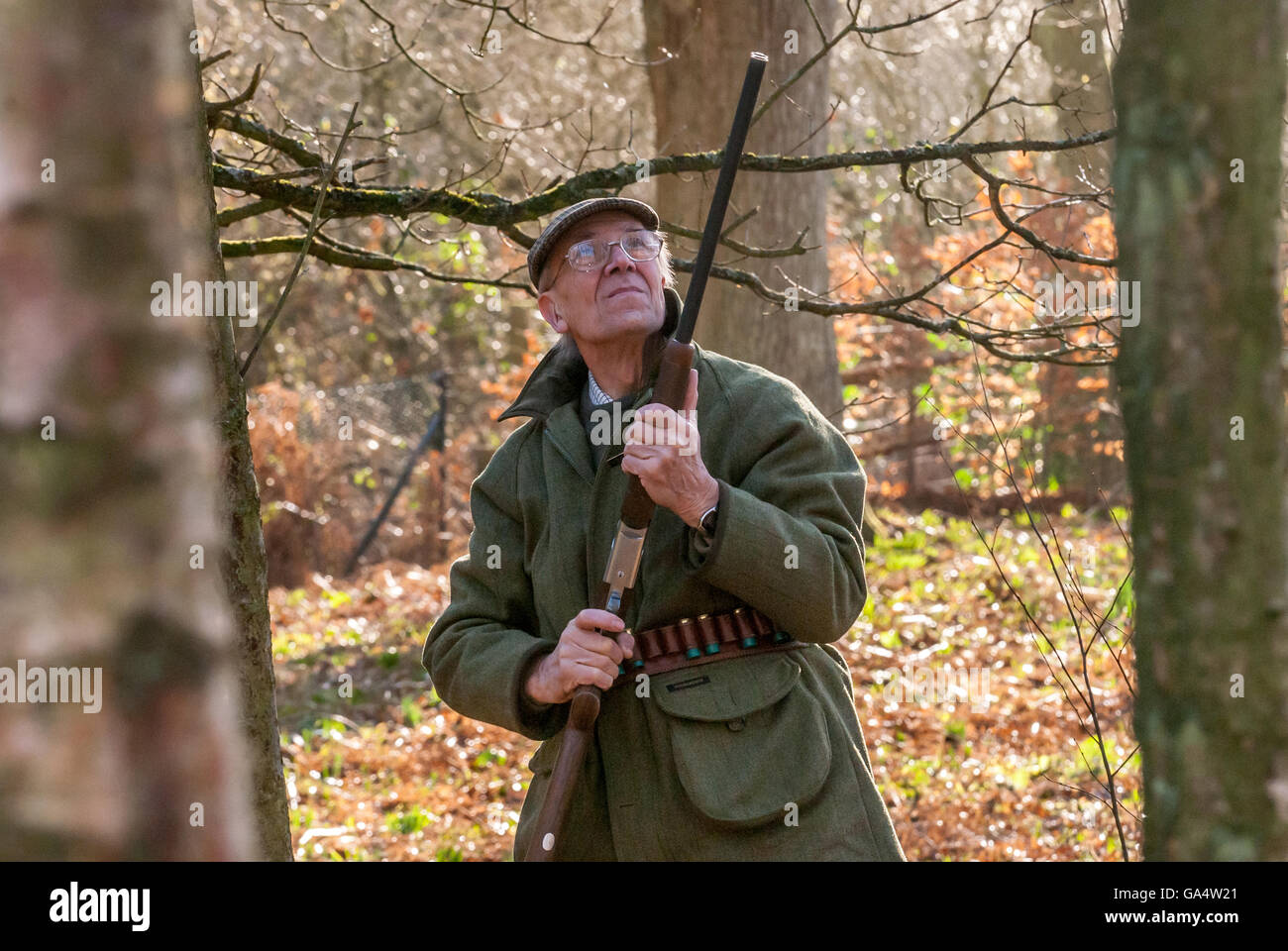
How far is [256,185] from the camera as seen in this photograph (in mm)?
3996

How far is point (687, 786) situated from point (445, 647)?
69 centimetres

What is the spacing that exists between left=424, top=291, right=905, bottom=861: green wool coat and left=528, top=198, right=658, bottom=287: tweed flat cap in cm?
20

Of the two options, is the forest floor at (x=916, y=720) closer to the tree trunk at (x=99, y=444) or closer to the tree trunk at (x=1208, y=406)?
the tree trunk at (x=1208, y=406)

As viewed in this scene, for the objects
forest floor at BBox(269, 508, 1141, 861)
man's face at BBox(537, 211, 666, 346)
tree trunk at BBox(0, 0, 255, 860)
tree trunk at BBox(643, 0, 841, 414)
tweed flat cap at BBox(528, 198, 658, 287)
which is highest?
tree trunk at BBox(643, 0, 841, 414)

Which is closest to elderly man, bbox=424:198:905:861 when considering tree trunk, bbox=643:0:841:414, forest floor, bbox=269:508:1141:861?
forest floor, bbox=269:508:1141:861

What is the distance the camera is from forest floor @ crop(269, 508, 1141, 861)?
5832 millimetres

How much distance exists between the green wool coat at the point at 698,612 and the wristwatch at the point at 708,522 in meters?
0.03

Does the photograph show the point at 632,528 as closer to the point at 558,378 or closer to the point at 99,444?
the point at 558,378

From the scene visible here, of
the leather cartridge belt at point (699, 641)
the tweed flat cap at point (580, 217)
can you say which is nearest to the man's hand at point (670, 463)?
the leather cartridge belt at point (699, 641)

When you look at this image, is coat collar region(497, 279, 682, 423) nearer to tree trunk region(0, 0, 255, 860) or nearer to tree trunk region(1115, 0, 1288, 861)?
tree trunk region(1115, 0, 1288, 861)

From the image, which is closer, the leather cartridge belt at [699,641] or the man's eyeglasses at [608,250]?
the leather cartridge belt at [699,641]

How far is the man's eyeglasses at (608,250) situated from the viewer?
2.97 meters

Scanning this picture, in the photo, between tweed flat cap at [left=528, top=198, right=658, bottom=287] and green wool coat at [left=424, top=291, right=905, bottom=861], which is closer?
green wool coat at [left=424, top=291, right=905, bottom=861]
